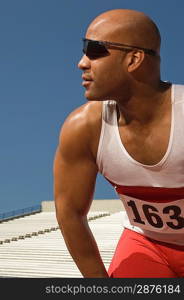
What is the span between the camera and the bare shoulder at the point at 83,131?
2.96 metres

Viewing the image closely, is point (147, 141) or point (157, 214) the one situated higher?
point (147, 141)

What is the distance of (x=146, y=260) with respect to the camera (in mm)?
3037

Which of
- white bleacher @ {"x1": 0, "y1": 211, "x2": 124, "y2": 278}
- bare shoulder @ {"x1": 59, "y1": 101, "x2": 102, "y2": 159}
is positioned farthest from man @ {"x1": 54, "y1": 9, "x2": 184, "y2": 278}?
white bleacher @ {"x1": 0, "y1": 211, "x2": 124, "y2": 278}

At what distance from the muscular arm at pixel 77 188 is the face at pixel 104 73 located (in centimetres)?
23

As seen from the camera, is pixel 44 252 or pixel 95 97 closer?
pixel 95 97

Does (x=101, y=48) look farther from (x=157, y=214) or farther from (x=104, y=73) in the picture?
(x=157, y=214)

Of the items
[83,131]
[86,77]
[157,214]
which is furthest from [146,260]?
[86,77]

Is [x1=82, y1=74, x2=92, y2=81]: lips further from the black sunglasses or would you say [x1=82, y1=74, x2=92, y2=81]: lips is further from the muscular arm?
the muscular arm

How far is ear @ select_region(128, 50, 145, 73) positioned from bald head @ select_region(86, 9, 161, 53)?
0.04 m

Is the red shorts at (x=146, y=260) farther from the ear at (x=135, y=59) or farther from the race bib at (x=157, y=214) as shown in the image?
the ear at (x=135, y=59)

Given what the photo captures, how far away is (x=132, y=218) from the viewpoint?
3.17 metres

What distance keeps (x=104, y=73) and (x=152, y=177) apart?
1.92 feet

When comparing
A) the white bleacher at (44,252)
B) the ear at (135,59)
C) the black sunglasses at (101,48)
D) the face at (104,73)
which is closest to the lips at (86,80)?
the face at (104,73)

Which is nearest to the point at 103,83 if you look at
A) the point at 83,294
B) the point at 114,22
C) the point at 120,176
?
the point at 114,22
